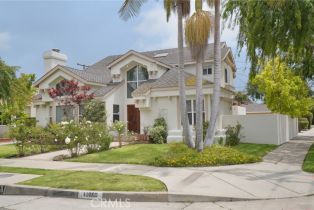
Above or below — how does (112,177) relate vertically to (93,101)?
below

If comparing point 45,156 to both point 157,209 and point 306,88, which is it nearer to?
point 157,209

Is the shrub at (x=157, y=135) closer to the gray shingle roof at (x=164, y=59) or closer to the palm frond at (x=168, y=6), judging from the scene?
the gray shingle roof at (x=164, y=59)

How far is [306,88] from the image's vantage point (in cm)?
2675

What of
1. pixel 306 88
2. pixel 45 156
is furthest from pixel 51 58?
pixel 306 88

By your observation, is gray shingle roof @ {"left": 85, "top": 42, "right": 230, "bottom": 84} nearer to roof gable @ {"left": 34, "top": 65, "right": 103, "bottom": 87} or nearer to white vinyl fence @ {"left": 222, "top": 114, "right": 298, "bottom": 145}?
roof gable @ {"left": 34, "top": 65, "right": 103, "bottom": 87}

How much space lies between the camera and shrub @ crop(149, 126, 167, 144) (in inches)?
837

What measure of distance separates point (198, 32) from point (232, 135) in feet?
28.6

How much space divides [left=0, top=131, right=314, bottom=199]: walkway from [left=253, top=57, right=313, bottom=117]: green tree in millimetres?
13750

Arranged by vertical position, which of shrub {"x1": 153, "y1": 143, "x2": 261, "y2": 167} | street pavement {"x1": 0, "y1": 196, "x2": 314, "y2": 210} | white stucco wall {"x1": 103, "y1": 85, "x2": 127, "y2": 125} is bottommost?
street pavement {"x1": 0, "y1": 196, "x2": 314, "y2": 210}

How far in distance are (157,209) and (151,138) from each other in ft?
45.5

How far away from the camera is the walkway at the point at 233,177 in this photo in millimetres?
8492

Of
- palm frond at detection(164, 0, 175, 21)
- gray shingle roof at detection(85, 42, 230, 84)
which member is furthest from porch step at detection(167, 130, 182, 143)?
palm frond at detection(164, 0, 175, 21)

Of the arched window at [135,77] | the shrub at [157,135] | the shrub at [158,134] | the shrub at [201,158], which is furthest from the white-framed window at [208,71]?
the shrub at [201,158]

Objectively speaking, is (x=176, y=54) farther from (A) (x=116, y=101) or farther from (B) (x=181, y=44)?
(B) (x=181, y=44)
